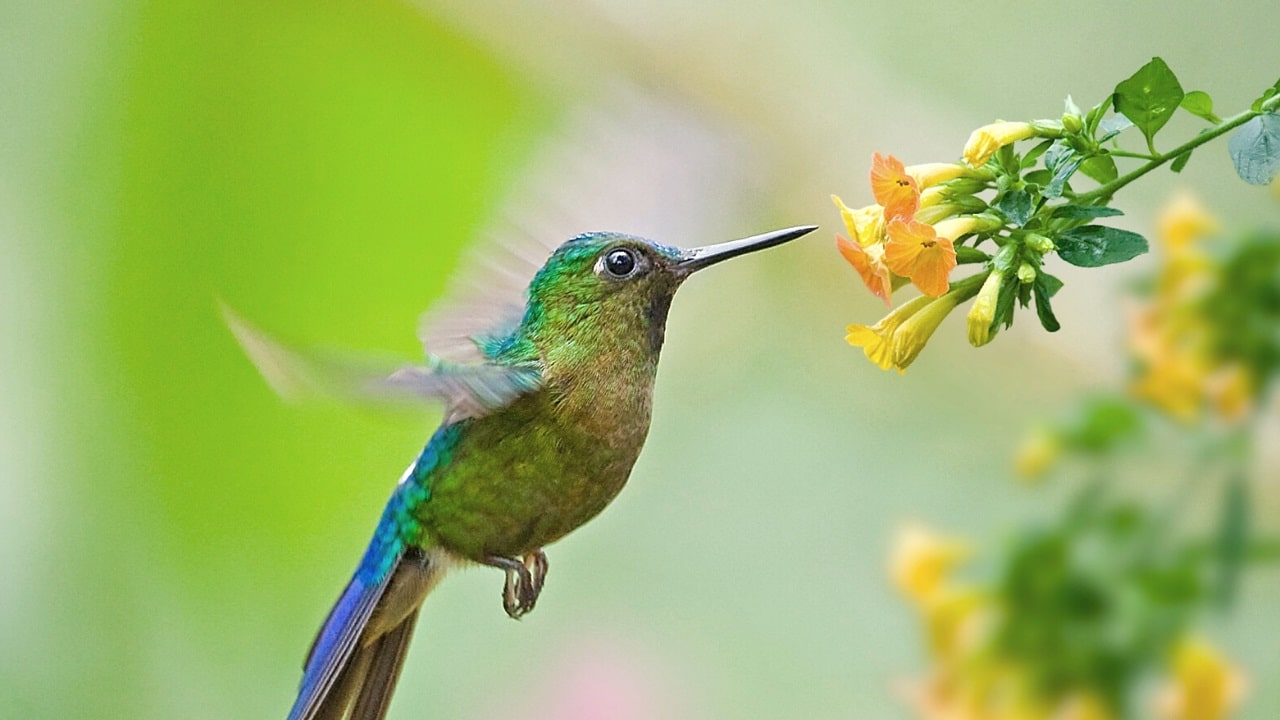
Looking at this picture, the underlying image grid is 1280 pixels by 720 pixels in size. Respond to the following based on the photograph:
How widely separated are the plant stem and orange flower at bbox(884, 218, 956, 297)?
78mm

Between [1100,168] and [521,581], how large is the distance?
548mm

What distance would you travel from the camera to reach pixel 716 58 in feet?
6.46

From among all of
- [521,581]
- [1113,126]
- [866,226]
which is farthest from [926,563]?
[1113,126]

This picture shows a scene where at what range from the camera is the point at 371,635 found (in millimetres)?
1091

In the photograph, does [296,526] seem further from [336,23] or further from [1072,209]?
[1072,209]

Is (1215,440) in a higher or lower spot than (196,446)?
higher

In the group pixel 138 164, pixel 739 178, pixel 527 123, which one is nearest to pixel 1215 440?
pixel 739 178

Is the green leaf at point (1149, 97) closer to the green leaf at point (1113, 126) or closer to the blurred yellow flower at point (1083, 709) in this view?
the green leaf at point (1113, 126)

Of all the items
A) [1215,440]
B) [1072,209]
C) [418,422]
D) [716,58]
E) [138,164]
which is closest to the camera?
[1072,209]

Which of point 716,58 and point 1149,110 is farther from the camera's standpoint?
point 716,58

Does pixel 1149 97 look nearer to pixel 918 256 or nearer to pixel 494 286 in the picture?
pixel 918 256

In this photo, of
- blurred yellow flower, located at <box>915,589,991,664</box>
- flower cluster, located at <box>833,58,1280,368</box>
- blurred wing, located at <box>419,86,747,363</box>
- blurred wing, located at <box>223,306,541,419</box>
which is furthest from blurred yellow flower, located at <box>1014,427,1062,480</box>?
blurred wing, located at <box>223,306,541,419</box>

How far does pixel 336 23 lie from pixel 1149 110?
1511 millimetres

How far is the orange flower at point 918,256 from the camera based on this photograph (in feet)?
2.37
